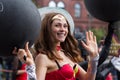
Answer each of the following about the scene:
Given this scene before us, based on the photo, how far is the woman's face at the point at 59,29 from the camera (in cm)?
352

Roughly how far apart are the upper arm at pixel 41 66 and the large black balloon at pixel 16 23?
→ 455 millimetres

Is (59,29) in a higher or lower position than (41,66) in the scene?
higher

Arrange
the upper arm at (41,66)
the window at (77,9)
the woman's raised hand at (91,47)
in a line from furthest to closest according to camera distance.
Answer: the window at (77,9) < the woman's raised hand at (91,47) < the upper arm at (41,66)

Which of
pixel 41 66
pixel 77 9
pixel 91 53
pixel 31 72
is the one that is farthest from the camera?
pixel 77 9

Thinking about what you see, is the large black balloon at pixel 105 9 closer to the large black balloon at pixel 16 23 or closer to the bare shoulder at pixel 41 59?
the bare shoulder at pixel 41 59

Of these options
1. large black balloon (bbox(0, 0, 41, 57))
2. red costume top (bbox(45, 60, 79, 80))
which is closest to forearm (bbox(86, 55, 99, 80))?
red costume top (bbox(45, 60, 79, 80))

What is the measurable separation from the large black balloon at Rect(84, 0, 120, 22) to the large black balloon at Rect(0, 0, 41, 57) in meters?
0.78

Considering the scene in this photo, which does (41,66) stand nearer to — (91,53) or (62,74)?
(62,74)

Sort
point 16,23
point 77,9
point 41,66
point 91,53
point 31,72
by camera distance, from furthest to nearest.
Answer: point 77,9 < point 91,53 < point 41,66 < point 31,72 < point 16,23

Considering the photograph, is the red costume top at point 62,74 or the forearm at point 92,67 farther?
the forearm at point 92,67

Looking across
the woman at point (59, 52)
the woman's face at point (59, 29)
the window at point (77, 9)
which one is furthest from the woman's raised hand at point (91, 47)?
the window at point (77, 9)

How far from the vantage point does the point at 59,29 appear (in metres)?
3.53

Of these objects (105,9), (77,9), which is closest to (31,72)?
(105,9)

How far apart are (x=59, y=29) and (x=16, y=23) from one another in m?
0.72
